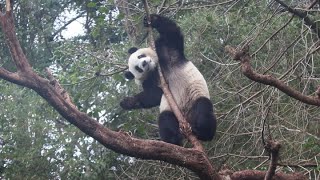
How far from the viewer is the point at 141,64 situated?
20.2ft

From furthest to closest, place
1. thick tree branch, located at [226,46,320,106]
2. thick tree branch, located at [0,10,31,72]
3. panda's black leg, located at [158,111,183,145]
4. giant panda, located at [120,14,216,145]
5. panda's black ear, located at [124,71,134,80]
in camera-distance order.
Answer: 1. panda's black ear, located at [124,71,134,80]
2. panda's black leg, located at [158,111,183,145]
3. giant panda, located at [120,14,216,145]
4. thick tree branch, located at [0,10,31,72]
5. thick tree branch, located at [226,46,320,106]

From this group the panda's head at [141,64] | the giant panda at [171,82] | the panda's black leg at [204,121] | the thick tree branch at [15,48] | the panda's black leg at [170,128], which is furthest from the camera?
the panda's head at [141,64]

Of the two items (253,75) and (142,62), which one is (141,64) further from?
(253,75)

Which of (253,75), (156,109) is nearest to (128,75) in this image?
(156,109)

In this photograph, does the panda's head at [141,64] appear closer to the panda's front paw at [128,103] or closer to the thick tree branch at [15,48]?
the panda's front paw at [128,103]

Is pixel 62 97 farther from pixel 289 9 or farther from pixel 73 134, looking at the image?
pixel 73 134

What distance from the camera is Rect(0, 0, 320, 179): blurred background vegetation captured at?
575cm

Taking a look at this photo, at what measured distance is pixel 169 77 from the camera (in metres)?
6.24

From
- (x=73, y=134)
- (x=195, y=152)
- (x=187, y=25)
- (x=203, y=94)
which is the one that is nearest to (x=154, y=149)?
(x=195, y=152)

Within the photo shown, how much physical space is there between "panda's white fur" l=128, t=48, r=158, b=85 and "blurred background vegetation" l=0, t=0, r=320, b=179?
20cm

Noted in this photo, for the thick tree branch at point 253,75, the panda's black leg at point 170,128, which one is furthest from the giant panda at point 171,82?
the thick tree branch at point 253,75

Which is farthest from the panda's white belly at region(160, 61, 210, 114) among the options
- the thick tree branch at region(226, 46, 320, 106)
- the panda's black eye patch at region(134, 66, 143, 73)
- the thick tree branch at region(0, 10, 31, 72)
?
the thick tree branch at region(0, 10, 31, 72)

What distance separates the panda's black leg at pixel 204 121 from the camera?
5387 millimetres

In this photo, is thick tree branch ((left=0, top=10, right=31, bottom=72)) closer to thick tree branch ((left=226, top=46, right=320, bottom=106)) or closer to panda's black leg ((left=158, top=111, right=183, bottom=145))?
thick tree branch ((left=226, top=46, right=320, bottom=106))
